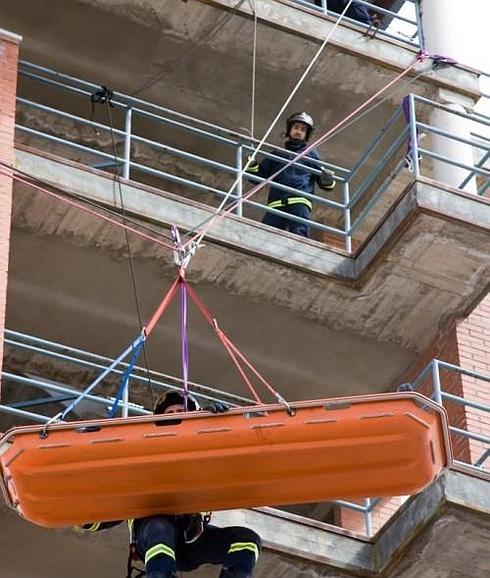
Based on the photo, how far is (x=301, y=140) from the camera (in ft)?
67.5

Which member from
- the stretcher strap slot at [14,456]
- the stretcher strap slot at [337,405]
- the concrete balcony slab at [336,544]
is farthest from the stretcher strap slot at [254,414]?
the concrete balcony slab at [336,544]

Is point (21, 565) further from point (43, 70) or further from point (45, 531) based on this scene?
point (43, 70)

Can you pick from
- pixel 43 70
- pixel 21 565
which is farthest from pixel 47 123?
pixel 21 565

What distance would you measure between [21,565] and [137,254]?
123 inches

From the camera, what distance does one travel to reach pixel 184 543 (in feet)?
48.1

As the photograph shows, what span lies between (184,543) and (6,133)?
15.7 ft

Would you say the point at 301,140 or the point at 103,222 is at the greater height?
the point at 301,140

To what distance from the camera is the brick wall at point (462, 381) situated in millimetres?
18703

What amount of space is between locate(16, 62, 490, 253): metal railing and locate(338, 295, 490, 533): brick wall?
46.9 inches

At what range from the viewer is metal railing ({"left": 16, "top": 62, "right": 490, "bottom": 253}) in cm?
1934

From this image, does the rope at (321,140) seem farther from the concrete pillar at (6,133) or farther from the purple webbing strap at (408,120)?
the concrete pillar at (6,133)

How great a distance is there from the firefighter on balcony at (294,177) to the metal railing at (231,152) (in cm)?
8

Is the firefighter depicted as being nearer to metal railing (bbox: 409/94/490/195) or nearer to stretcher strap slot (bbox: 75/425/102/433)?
metal railing (bbox: 409/94/490/195)

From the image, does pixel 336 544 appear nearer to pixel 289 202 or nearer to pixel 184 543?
pixel 184 543
